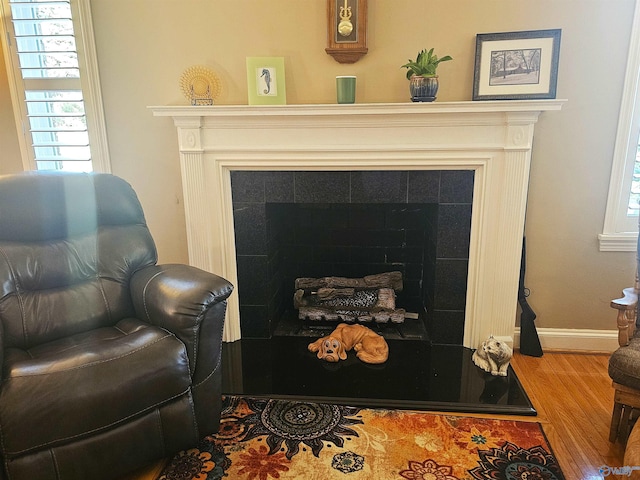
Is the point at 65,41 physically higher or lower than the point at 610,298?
higher

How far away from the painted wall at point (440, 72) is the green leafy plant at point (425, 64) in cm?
17

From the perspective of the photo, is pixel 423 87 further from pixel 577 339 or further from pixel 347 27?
pixel 577 339

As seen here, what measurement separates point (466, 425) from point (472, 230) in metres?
1.05

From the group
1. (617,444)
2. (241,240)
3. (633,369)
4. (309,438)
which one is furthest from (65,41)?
(617,444)

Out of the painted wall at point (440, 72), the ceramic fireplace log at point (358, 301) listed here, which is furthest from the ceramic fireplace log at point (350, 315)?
the painted wall at point (440, 72)

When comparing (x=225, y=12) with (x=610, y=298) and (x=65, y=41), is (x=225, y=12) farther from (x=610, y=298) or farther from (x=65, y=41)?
(x=610, y=298)

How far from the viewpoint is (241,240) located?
2623mm

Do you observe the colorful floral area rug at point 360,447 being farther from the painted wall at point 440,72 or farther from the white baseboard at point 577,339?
the painted wall at point 440,72

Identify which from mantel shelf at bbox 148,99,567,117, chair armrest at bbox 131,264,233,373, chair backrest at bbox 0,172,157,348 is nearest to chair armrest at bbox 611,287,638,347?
mantel shelf at bbox 148,99,567,117

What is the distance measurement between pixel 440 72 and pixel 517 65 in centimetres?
40

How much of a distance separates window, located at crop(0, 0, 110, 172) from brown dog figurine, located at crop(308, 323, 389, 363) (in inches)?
68.6

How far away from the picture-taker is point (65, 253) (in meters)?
2.00

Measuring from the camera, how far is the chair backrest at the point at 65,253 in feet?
6.04

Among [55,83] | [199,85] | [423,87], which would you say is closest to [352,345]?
[423,87]
